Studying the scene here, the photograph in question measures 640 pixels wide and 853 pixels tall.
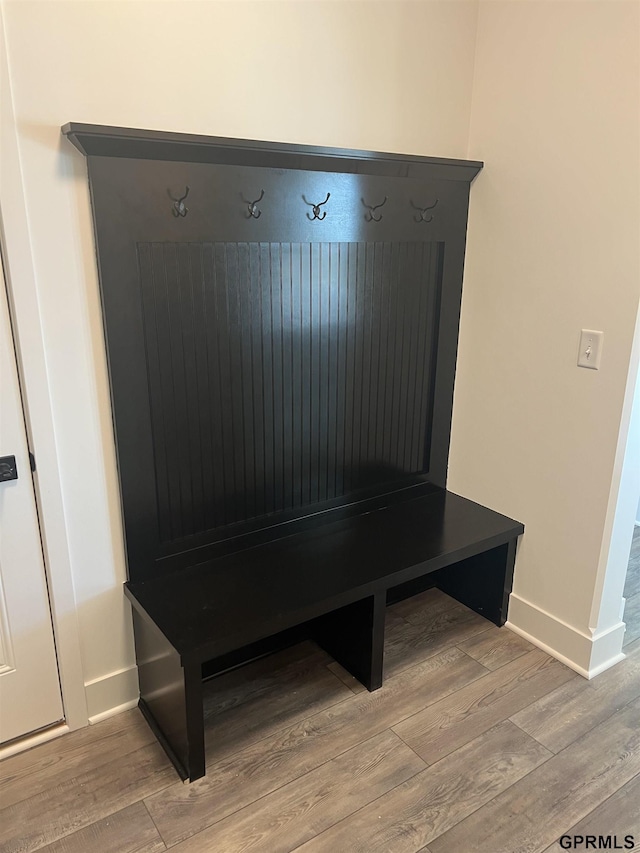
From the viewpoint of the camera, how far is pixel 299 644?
2.32m

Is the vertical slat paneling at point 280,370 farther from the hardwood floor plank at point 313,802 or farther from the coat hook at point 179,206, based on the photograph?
the hardwood floor plank at point 313,802

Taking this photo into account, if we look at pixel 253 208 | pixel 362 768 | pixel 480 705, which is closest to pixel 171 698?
pixel 362 768

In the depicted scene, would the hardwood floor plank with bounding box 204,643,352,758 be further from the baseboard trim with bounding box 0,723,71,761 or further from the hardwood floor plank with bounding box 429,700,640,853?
the hardwood floor plank with bounding box 429,700,640,853

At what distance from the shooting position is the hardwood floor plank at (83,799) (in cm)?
161

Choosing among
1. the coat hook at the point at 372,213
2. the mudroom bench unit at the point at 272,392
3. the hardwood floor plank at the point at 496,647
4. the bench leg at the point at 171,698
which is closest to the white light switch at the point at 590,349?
the mudroom bench unit at the point at 272,392

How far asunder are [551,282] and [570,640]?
1208mm

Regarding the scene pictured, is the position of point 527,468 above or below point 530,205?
below

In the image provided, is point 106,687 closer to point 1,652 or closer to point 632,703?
point 1,652

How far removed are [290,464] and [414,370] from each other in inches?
23.5

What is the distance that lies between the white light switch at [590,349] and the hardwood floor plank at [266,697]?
1284mm

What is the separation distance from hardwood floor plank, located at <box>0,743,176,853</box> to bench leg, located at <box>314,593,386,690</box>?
2.12 ft

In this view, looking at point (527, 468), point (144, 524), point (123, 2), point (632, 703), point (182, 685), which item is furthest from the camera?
point (527, 468)

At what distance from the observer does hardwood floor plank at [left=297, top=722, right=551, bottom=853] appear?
1603 millimetres

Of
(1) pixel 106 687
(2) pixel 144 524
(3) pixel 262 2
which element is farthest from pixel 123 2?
(1) pixel 106 687
